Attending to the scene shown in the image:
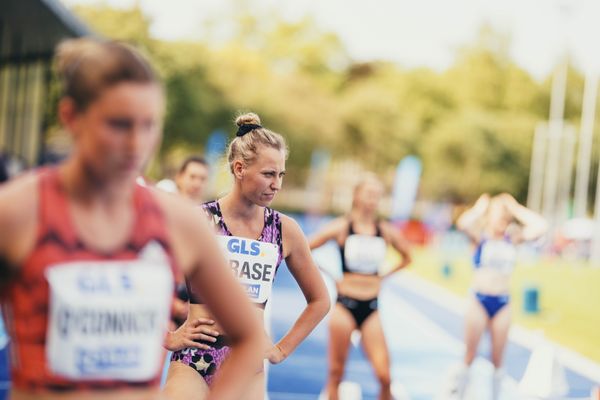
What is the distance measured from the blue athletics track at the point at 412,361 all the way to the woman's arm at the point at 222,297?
22.1 ft

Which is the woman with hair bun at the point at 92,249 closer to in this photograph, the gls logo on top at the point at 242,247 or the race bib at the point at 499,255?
the gls logo on top at the point at 242,247


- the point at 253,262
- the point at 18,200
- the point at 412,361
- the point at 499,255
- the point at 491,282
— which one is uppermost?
the point at 18,200

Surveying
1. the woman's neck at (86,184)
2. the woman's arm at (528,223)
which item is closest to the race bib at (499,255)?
the woman's arm at (528,223)

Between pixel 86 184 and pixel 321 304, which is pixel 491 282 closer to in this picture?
pixel 321 304

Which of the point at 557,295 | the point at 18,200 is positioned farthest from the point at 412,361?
the point at 18,200

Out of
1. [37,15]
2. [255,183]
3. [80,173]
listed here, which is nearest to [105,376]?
[80,173]

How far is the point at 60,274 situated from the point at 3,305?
0.17 meters

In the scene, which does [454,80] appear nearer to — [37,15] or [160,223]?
[37,15]

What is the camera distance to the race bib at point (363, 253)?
826 cm

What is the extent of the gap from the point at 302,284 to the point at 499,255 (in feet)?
17.7

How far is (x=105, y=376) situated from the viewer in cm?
207

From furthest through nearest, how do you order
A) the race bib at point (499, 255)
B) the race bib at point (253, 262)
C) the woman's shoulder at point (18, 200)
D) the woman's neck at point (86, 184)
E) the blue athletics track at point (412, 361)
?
the blue athletics track at point (412, 361), the race bib at point (499, 255), the race bib at point (253, 262), the woman's neck at point (86, 184), the woman's shoulder at point (18, 200)

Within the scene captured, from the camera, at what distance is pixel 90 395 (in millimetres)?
2045

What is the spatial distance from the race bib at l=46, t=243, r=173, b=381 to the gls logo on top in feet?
7.64
